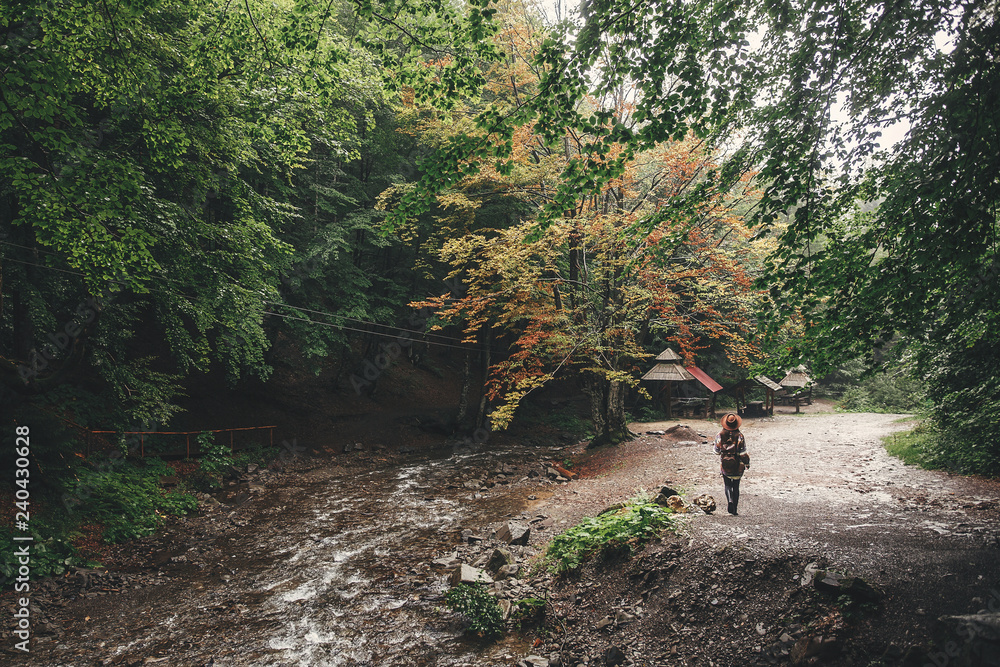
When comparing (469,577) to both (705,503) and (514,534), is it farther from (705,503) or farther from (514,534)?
(705,503)

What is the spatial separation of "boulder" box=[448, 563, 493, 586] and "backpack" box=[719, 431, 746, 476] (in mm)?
3940

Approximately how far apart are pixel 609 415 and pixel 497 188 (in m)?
8.67

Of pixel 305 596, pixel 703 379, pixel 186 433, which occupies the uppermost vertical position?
pixel 703 379

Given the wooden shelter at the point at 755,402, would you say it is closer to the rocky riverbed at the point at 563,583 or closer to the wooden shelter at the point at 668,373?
the wooden shelter at the point at 668,373

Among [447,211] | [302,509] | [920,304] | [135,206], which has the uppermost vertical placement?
[447,211]

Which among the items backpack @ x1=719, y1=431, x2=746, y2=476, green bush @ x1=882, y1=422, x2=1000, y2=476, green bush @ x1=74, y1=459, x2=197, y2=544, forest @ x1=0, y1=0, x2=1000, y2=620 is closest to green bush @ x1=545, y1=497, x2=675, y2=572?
backpack @ x1=719, y1=431, x2=746, y2=476

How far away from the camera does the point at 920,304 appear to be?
3996 mm

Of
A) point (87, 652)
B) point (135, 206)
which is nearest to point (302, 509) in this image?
point (87, 652)

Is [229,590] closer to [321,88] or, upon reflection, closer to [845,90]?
[321,88]

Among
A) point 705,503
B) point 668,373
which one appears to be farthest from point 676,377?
point 705,503

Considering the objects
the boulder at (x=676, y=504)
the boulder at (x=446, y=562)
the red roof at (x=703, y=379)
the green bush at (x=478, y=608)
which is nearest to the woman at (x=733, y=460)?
the boulder at (x=676, y=504)

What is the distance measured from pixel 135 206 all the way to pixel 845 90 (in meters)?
10.4

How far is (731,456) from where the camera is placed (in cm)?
688

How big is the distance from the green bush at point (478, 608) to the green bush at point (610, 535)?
4.05 feet
